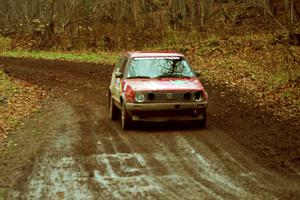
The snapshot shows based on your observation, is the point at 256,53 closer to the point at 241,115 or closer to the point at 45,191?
the point at 241,115

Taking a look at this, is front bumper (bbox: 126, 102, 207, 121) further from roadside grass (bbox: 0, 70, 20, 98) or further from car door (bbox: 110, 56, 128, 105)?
roadside grass (bbox: 0, 70, 20, 98)

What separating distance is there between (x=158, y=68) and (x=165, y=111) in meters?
1.51

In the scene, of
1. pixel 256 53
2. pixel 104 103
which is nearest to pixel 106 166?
pixel 104 103

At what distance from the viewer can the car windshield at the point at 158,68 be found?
45.2 feet

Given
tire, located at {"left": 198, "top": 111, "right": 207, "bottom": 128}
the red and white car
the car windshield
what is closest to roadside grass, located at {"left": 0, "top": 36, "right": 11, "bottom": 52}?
the car windshield

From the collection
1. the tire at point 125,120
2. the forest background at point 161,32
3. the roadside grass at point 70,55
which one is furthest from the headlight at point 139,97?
the roadside grass at point 70,55

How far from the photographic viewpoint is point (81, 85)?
77.6 ft

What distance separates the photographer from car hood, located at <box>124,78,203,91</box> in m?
12.8

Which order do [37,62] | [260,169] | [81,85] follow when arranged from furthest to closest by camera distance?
[37,62]
[81,85]
[260,169]

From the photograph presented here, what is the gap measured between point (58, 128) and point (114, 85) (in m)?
1.93

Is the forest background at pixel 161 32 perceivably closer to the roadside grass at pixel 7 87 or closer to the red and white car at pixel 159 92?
the roadside grass at pixel 7 87

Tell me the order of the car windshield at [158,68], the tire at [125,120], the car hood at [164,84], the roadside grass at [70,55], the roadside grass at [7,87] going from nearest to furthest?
the car hood at [164,84], the tire at [125,120], the car windshield at [158,68], the roadside grass at [7,87], the roadside grass at [70,55]

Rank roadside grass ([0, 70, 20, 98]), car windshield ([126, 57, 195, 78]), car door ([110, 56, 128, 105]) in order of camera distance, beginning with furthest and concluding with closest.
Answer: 1. roadside grass ([0, 70, 20, 98])
2. car door ([110, 56, 128, 105])
3. car windshield ([126, 57, 195, 78])

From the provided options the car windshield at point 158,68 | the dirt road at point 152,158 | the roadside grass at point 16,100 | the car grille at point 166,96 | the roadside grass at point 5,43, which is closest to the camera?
the dirt road at point 152,158
